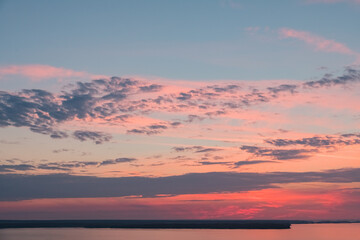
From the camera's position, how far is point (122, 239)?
142m

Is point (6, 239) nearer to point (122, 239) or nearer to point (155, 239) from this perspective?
point (122, 239)

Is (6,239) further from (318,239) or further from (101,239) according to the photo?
(318,239)

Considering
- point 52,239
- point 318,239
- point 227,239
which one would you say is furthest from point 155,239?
point 318,239

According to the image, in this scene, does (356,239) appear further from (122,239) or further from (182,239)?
(122,239)

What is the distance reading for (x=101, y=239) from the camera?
461ft

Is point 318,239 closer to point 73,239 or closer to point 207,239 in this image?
point 207,239

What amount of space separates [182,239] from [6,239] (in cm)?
5417

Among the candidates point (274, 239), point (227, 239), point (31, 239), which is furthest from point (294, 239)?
point (31, 239)

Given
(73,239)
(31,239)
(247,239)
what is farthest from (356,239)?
(31,239)

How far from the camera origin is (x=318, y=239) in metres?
143

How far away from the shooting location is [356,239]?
14362 centimetres

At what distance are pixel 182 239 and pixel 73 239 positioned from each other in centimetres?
3324

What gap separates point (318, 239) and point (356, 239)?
12.3 metres

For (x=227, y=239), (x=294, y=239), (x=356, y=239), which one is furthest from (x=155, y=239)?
(x=356, y=239)
